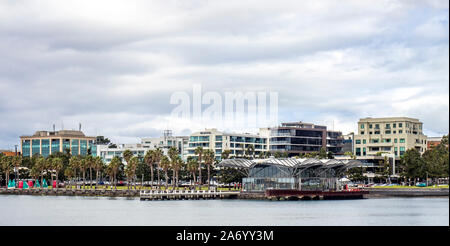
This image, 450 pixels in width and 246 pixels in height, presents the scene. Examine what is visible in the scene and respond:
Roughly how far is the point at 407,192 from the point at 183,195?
187 ft

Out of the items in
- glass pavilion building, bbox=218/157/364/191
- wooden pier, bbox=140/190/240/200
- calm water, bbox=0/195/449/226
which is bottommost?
calm water, bbox=0/195/449/226

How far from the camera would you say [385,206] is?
152 m

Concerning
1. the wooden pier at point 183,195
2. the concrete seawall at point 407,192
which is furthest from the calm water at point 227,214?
the concrete seawall at point 407,192

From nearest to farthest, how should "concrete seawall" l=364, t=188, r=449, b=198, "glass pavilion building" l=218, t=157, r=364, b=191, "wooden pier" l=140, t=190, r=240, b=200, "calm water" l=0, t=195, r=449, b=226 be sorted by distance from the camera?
"calm water" l=0, t=195, r=449, b=226 → "wooden pier" l=140, t=190, r=240, b=200 → "glass pavilion building" l=218, t=157, r=364, b=191 → "concrete seawall" l=364, t=188, r=449, b=198

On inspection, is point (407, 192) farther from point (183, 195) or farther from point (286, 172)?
point (183, 195)

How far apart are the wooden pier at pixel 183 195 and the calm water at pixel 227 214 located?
1223 cm

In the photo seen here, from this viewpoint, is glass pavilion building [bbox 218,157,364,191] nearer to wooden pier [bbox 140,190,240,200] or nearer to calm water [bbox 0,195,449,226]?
wooden pier [bbox 140,190,240,200]

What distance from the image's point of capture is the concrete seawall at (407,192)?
180m

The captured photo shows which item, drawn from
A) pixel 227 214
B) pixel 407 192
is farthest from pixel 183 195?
pixel 407 192

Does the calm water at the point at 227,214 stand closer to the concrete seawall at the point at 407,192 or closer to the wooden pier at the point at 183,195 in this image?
the wooden pier at the point at 183,195

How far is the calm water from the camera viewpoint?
11538 cm

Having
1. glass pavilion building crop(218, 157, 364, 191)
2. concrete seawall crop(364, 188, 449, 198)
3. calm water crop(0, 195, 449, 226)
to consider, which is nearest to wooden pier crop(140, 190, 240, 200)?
glass pavilion building crop(218, 157, 364, 191)

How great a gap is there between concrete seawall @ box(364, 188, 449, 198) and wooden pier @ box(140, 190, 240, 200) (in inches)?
1516
